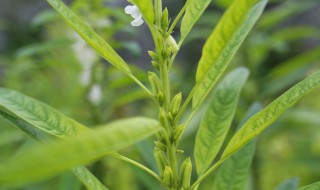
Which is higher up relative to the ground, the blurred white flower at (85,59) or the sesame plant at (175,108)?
the sesame plant at (175,108)

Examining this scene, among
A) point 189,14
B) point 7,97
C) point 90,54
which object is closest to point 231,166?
point 189,14

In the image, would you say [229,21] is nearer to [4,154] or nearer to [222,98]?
[222,98]

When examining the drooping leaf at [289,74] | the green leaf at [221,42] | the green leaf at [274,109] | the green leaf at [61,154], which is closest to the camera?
the green leaf at [61,154]

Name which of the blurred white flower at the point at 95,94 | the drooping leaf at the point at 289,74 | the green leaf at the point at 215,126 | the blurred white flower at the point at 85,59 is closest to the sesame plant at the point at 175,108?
the green leaf at the point at 215,126

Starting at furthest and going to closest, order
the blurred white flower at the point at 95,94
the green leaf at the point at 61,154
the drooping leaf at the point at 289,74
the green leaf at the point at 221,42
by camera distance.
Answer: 1. the drooping leaf at the point at 289,74
2. the blurred white flower at the point at 95,94
3. the green leaf at the point at 221,42
4. the green leaf at the point at 61,154

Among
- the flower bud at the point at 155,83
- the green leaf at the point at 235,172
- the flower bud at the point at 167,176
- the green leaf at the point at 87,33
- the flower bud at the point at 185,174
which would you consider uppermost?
the green leaf at the point at 87,33

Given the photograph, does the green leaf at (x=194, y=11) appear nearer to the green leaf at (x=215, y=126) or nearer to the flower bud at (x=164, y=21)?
the flower bud at (x=164, y=21)

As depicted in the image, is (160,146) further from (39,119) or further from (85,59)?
(85,59)

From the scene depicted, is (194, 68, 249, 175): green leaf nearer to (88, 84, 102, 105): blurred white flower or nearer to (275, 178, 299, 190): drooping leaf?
(275, 178, 299, 190): drooping leaf
